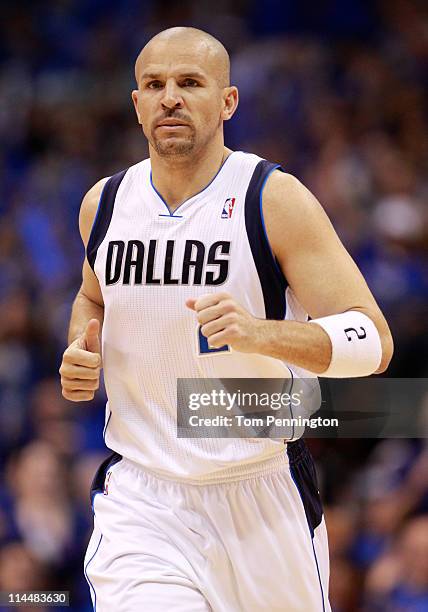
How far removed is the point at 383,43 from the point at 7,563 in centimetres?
592

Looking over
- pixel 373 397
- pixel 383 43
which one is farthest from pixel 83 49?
pixel 373 397

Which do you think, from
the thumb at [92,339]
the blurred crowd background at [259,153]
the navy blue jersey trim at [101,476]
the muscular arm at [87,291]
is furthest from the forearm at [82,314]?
the blurred crowd background at [259,153]

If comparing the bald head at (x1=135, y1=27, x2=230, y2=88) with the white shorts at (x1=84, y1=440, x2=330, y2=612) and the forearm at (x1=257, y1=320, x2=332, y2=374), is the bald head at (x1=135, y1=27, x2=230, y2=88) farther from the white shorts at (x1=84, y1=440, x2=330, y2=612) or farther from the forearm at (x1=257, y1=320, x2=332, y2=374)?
the white shorts at (x1=84, y1=440, x2=330, y2=612)

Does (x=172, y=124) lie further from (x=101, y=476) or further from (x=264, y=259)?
(x=101, y=476)

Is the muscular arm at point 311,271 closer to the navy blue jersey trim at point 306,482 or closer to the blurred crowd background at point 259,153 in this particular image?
the navy blue jersey trim at point 306,482

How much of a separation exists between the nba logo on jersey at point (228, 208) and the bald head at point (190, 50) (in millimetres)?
504

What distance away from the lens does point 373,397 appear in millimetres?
5703

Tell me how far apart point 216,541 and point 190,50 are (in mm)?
1954

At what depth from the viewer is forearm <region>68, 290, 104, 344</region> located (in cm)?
456

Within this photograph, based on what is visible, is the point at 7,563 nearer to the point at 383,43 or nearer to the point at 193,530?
the point at 193,530

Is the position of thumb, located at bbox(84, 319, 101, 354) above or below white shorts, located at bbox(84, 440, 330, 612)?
above

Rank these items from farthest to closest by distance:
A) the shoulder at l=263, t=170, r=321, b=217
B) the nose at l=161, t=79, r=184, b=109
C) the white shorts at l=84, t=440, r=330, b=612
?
1. the nose at l=161, t=79, r=184, b=109
2. the shoulder at l=263, t=170, r=321, b=217
3. the white shorts at l=84, t=440, r=330, b=612

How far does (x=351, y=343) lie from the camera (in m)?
3.80

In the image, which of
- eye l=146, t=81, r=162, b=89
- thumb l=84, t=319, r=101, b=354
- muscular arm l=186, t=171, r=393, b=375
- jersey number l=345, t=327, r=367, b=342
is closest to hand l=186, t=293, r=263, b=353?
muscular arm l=186, t=171, r=393, b=375
